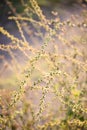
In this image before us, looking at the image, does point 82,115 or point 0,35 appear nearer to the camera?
point 82,115

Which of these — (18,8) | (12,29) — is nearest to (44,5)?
(18,8)

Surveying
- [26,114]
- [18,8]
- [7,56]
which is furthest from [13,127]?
[18,8]

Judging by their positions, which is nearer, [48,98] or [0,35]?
[48,98]

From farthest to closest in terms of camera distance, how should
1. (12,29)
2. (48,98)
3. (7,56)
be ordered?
(12,29) < (7,56) < (48,98)

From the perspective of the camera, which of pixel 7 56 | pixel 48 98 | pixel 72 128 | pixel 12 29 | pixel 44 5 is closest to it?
pixel 72 128

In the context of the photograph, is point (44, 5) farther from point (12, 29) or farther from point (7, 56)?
point (7, 56)

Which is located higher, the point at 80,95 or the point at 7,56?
the point at 80,95

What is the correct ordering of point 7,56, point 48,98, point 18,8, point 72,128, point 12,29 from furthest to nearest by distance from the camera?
point 18,8 → point 12,29 → point 7,56 → point 48,98 → point 72,128

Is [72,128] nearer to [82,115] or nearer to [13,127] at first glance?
[82,115]

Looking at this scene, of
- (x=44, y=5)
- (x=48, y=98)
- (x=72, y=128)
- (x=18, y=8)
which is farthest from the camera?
(x=44, y=5)
